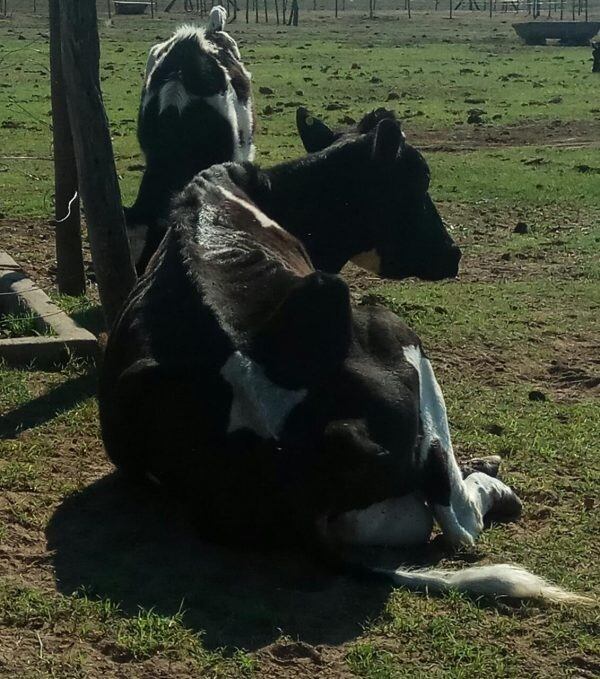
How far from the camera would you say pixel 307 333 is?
4898 mm

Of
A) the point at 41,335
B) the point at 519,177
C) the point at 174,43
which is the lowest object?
the point at 519,177

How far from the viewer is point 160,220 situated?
30.0 feet

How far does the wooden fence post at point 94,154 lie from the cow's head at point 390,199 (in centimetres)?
133

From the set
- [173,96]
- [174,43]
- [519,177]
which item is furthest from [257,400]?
[519,177]

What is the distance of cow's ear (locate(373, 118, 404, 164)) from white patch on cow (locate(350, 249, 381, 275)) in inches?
24.3

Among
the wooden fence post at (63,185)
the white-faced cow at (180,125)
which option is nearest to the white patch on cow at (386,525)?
the wooden fence post at (63,185)

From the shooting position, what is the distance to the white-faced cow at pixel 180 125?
973 cm

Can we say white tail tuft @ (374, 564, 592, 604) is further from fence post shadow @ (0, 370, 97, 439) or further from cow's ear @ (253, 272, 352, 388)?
fence post shadow @ (0, 370, 97, 439)

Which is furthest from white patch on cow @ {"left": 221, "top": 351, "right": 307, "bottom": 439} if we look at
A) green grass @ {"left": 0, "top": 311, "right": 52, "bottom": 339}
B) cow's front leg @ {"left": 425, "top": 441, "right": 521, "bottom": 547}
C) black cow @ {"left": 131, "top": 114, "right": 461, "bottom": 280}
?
green grass @ {"left": 0, "top": 311, "right": 52, "bottom": 339}

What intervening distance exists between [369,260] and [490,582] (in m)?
3.62

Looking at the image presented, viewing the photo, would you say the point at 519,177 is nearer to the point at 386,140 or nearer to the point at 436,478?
the point at 386,140

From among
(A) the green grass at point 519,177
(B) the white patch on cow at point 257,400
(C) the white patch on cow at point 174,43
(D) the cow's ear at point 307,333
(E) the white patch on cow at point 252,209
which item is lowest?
(A) the green grass at point 519,177

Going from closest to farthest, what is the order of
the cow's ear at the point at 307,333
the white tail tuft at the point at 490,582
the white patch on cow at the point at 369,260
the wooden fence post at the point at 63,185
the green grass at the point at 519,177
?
1. the white tail tuft at the point at 490,582
2. the cow's ear at the point at 307,333
3. the white patch on cow at the point at 369,260
4. the wooden fence post at the point at 63,185
5. the green grass at the point at 519,177

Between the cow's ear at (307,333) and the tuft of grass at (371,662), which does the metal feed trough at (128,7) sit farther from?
the tuft of grass at (371,662)
